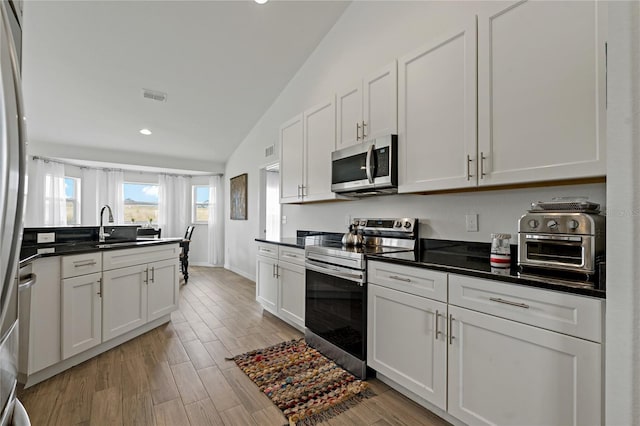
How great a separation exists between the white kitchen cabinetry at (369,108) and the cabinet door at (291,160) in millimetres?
720

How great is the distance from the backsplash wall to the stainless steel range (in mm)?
129

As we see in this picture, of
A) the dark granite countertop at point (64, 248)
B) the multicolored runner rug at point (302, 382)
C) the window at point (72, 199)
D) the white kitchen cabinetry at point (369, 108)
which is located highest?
the white kitchen cabinetry at point (369, 108)

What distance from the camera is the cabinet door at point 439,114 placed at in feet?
5.90

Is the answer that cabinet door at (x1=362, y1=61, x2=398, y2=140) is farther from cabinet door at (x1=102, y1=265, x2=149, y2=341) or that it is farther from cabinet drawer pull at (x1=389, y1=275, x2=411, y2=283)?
cabinet door at (x1=102, y1=265, x2=149, y2=341)

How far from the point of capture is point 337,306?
2326 millimetres

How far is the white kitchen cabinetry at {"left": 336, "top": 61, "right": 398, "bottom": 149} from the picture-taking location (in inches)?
90.7

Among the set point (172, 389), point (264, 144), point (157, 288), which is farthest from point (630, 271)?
point (264, 144)

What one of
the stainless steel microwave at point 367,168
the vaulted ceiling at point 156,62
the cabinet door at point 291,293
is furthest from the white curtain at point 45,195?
the stainless steel microwave at point 367,168

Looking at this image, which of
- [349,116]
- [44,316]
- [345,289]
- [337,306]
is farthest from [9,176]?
[349,116]

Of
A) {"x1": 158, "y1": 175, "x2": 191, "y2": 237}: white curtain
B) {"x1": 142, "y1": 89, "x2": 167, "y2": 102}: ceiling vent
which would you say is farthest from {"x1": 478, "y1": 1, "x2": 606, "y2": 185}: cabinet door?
{"x1": 158, "y1": 175, "x2": 191, "y2": 237}: white curtain

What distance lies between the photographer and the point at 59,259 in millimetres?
2184

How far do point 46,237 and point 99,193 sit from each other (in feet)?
13.8

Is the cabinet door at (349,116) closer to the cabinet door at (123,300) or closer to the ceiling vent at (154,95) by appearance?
the cabinet door at (123,300)

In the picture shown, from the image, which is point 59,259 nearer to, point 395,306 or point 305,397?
point 305,397
